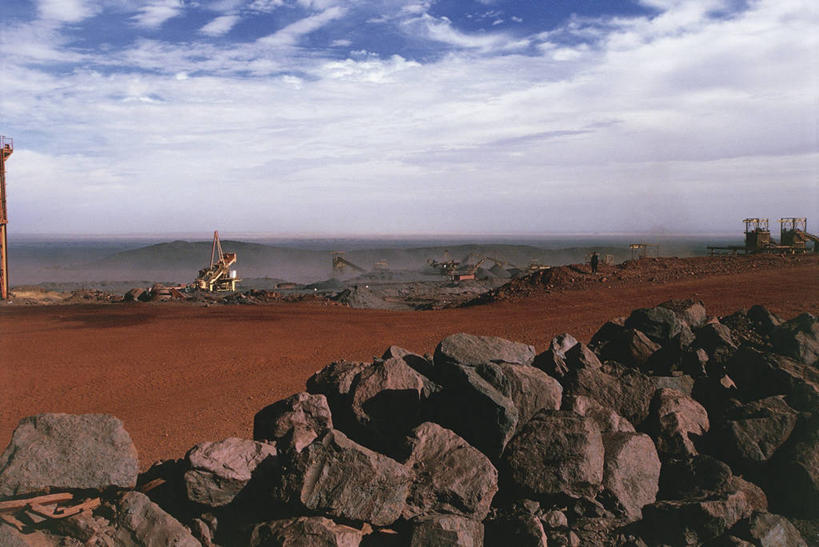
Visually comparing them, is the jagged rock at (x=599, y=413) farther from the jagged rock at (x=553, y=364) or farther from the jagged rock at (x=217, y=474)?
the jagged rock at (x=217, y=474)

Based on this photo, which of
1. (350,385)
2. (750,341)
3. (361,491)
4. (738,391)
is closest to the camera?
A: (361,491)

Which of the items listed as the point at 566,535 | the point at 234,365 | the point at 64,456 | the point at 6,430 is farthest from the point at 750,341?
the point at 6,430

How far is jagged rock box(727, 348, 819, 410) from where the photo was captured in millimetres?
5786

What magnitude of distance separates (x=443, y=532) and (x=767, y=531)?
2.31 meters

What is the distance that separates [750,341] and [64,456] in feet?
24.8

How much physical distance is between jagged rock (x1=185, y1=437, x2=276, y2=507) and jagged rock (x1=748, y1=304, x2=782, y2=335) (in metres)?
6.60

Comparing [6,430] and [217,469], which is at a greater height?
[217,469]

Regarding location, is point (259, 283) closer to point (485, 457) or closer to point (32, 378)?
point (32, 378)

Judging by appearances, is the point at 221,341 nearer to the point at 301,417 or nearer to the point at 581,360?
the point at 301,417

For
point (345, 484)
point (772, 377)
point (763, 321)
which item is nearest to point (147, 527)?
point (345, 484)

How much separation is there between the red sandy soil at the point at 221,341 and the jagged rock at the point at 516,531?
13.8ft

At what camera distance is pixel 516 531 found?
176 inches

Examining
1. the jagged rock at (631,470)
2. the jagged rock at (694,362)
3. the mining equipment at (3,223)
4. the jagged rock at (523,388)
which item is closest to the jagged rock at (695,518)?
the jagged rock at (631,470)

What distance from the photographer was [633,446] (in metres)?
5.15
